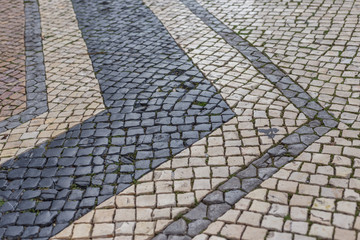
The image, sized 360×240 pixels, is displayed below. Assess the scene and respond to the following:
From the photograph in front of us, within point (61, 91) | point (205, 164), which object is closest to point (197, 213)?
point (205, 164)

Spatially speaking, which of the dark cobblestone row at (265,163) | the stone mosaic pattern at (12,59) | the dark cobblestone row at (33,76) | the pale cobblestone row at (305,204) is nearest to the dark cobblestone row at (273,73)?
the dark cobblestone row at (265,163)

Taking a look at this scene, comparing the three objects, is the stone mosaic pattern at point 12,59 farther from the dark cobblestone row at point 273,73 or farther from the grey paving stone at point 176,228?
the dark cobblestone row at point 273,73

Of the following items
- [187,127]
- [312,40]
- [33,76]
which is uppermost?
[33,76]

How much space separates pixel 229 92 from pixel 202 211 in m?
2.25

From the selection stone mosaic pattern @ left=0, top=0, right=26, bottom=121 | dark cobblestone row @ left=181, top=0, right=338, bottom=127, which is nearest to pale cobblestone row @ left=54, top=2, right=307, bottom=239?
dark cobblestone row @ left=181, top=0, right=338, bottom=127

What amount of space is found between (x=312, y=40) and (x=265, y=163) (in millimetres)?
3310

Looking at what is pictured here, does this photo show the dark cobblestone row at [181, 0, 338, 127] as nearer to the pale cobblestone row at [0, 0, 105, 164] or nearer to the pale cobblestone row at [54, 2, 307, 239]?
the pale cobblestone row at [54, 2, 307, 239]

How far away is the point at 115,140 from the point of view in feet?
16.5

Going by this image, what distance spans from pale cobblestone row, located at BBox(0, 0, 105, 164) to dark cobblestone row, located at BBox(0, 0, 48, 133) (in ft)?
0.32

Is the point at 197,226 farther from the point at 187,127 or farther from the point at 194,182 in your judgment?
the point at 187,127

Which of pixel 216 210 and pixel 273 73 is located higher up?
pixel 273 73

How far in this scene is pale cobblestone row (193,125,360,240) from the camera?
3592mm

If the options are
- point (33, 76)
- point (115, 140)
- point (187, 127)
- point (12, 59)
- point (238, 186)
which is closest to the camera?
point (238, 186)

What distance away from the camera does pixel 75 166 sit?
15.3 feet
